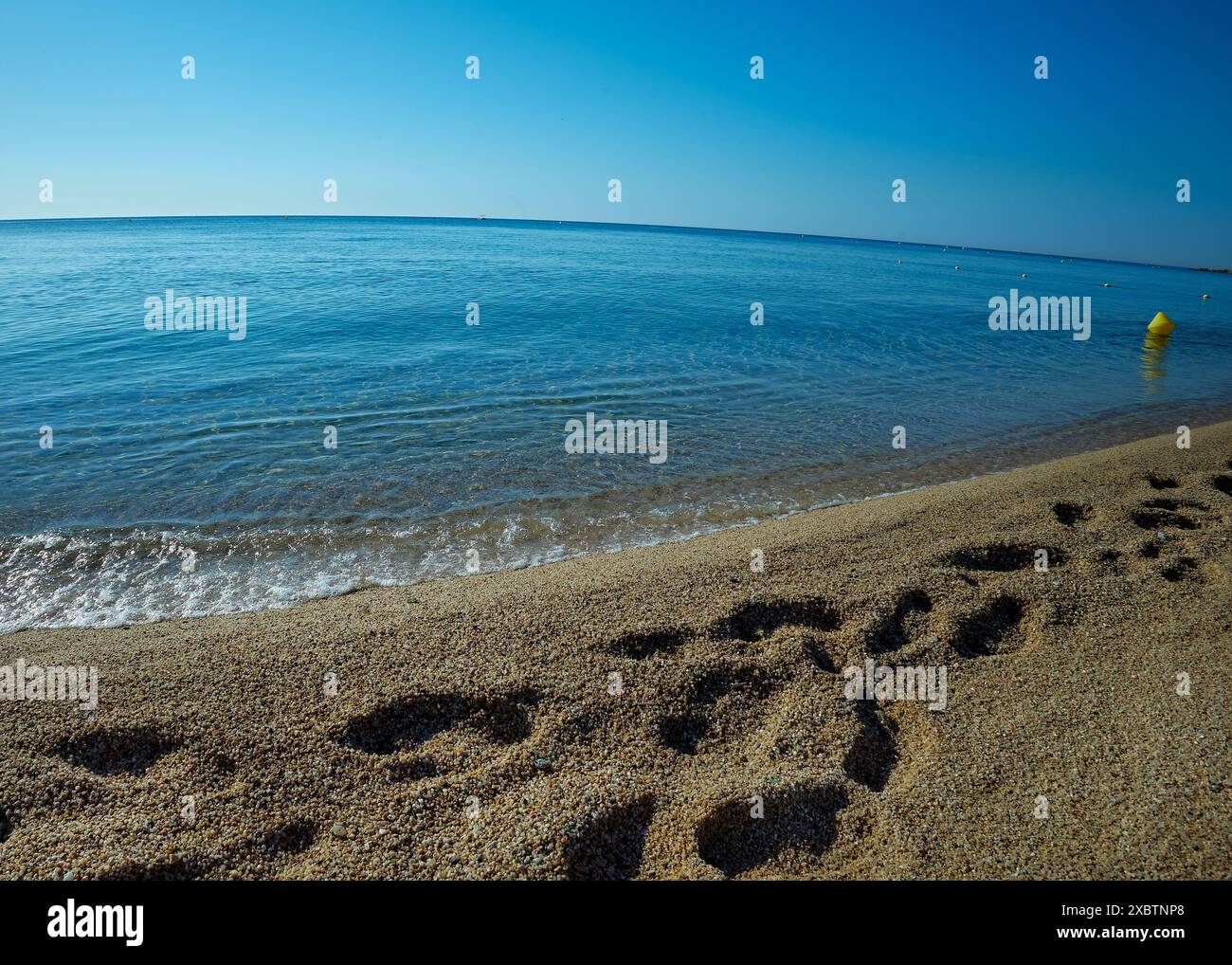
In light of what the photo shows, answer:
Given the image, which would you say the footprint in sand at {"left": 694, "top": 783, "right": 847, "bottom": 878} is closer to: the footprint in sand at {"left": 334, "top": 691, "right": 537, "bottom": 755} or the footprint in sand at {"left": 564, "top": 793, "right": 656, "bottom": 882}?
the footprint in sand at {"left": 564, "top": 793, "right": 656, "bottom": 882}

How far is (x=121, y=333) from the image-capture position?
1986 cm

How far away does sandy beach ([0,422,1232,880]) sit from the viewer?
345 centimetres

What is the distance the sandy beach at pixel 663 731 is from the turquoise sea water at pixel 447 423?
1.68 metres

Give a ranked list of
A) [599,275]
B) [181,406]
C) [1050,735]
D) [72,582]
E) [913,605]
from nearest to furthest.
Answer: [1050,735] < [913,605] < [72,582] < [181,406] < [599,275]

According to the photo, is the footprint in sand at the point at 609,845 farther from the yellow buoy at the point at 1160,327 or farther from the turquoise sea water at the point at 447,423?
the yellow buoy at the point at 1160,327

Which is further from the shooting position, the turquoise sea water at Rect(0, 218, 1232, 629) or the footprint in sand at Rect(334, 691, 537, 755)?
the turquoise sea water at Rect(0, 218, 1232, 629)

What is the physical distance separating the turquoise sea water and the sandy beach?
1.68 metres

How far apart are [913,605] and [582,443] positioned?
6974 mm

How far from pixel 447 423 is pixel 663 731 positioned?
31.2 ft

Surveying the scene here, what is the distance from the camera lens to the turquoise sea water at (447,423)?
784cm

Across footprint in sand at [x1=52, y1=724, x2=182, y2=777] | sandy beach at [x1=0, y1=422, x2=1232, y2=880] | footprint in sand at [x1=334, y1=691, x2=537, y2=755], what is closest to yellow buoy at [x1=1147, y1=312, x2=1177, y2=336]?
sandy beach at [x1=0, y1=422, x2=1232, y2=880]
